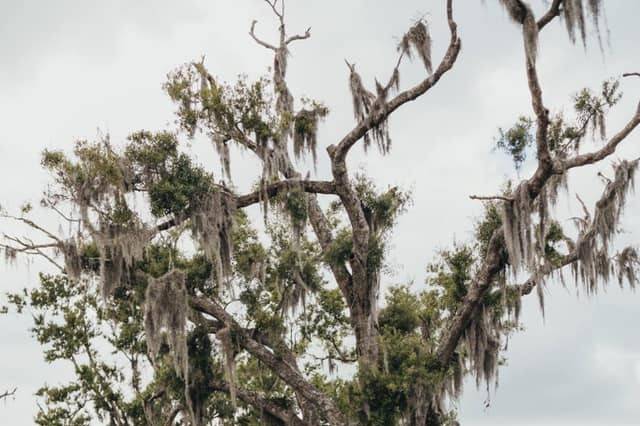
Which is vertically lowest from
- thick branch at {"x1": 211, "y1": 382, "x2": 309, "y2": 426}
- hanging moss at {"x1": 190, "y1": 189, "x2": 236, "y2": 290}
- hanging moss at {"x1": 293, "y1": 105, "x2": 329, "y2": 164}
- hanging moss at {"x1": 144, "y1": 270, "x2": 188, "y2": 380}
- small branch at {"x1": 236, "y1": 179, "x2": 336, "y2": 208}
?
thick branch at {"x1": 211, "y1": 382, "x2": 309, "y2": 426}

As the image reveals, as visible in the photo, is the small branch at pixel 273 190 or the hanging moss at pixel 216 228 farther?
the small branch at pixel 273 190

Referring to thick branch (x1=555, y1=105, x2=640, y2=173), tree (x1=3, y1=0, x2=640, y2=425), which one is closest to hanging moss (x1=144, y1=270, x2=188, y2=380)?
tree (x1=3, y1=0, x2=640, y2=425)

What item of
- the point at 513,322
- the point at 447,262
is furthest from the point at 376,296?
the point at 513,322

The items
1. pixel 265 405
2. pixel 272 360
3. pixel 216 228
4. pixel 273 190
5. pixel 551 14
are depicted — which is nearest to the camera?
pixel 551 14

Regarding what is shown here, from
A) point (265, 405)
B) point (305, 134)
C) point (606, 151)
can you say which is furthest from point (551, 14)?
point (265, 405)

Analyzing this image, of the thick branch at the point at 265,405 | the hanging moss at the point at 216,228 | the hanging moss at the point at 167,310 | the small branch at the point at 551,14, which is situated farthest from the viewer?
the thick branch at the point at 265,405

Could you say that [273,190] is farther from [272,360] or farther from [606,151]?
[606,151]

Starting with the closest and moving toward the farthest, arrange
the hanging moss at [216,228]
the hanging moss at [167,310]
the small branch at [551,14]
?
the small branch at [551,14]
the hanging moss at [167,310]
the hanging moss at [216,228]

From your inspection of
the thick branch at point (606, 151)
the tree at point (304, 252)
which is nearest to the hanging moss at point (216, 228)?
the tree at point (304, 252)

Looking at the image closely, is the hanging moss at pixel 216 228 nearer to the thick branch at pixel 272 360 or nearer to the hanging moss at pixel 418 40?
the thick branch at pixel 272 360

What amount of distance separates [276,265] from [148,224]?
3211 millimetres

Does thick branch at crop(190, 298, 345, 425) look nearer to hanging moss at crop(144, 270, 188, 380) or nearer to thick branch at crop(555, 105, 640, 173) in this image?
hanging moss at crop(144, 270, 188, 380)

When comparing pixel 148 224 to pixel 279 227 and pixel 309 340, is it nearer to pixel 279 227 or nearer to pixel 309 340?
pixel 279 227

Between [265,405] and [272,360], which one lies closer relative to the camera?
[272,360]
